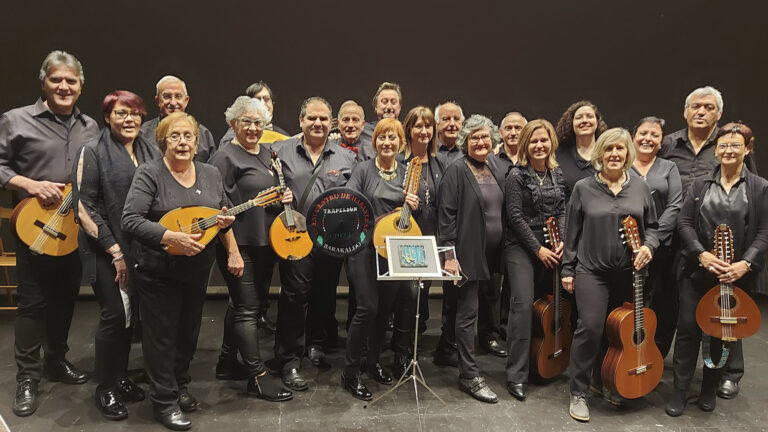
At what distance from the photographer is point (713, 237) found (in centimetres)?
331

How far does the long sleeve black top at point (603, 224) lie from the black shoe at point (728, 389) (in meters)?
1.18

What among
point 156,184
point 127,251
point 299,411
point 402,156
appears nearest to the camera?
point 156,184

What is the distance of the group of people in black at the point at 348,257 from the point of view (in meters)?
3.03

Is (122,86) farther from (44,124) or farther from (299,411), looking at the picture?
(299,411)

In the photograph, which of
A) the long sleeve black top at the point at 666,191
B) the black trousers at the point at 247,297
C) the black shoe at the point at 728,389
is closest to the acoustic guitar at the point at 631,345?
the long sleeve black top at the point at 666,191

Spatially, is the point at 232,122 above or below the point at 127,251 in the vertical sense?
above

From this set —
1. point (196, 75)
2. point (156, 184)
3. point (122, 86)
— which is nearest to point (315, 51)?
point (196, 75)

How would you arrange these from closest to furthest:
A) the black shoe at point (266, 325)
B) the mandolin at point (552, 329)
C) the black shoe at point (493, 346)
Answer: the mandolin at point (552, 329) < the black shoe at point (493, 346) < the black shoe at point (266, 325)

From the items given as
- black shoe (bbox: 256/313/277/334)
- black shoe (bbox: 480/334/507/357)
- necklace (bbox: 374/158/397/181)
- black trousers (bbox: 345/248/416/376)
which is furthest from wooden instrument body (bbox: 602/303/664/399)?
black shoe (bbox: 256/313/277/334)

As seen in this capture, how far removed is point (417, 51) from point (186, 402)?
13.3 feet

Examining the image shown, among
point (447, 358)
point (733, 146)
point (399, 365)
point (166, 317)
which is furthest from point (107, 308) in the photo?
point (733, 146)

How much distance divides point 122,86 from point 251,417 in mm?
3789

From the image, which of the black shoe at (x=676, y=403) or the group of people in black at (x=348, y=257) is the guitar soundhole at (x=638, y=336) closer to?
the group of people in black at (x=348, y=257)

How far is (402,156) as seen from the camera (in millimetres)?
3645
